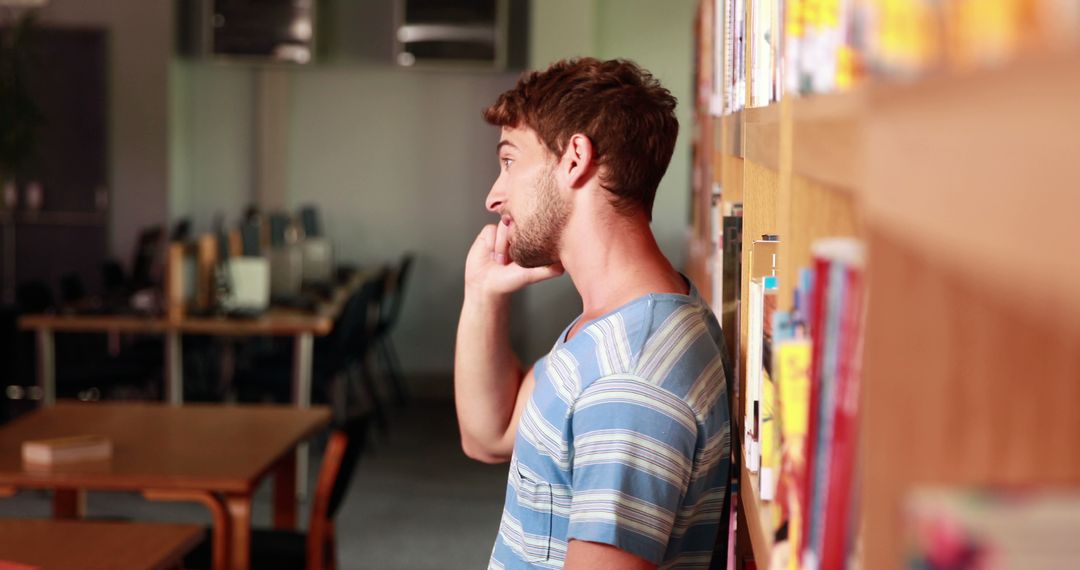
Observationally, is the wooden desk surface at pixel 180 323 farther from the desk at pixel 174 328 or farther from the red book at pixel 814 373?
the red book at pixel 814 373

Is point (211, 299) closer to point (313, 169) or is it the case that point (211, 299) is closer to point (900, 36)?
point (313, 169)

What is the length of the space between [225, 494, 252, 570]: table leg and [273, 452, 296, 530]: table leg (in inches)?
25.9

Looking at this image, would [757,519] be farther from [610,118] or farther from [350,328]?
[350,328]

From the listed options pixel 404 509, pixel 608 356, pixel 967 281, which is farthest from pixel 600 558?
pixel 404 509

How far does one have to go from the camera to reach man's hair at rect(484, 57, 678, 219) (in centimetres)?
177

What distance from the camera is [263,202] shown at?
30.8ft

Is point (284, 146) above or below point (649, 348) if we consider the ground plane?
above

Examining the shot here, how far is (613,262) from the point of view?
5.81 ft

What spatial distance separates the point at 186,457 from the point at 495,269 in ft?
5.34

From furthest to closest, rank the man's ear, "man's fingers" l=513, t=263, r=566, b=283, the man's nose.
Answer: "man's fingers" l=513, t=263, r=566, b=283 → the man's nose → the man's ear

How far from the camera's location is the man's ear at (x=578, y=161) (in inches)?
69.0

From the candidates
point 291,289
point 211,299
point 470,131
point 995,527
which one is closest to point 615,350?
point 995,527

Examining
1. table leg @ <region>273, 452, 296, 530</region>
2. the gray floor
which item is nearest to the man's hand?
table leg @ <region>273, 452, 296, 530</region>

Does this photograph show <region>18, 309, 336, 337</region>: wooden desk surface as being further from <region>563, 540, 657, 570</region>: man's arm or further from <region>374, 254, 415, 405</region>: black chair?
<region>563, 540, 657, 570</region>: man's arm
